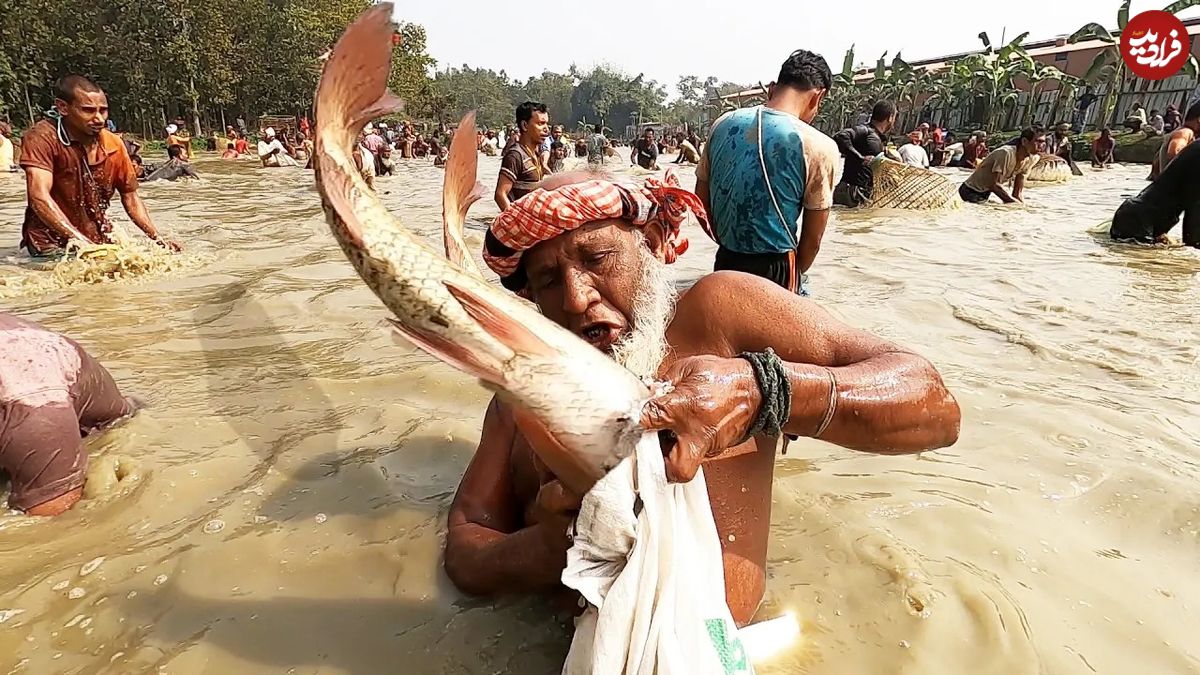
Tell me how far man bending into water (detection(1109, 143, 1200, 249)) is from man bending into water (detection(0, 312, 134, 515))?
9463mm

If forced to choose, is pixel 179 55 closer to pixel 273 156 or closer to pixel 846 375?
pixel 273 156

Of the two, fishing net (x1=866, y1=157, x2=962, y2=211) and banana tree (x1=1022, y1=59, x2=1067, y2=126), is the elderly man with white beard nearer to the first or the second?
fishing net (x1=866, y1=157, x2=962, y2=211)

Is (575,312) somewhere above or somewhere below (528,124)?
below

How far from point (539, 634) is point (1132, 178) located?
20390mm

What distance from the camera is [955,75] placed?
33.1 metres

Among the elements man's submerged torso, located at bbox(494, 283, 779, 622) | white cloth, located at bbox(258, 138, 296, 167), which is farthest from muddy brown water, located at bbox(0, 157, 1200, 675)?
white cloth, located at bbox(258, 138, 296, 167)

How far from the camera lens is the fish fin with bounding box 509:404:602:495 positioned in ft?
3.84

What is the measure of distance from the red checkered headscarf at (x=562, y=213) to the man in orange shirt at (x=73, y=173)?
512 cm

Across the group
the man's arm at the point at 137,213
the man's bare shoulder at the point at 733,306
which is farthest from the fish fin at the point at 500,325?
the man's arm at the point at 137,213

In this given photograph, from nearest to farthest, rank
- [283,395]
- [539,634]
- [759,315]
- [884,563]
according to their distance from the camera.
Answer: [759,315] → [539,634] → [884,563] → [283,395]

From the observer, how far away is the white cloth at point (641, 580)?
1303 mm

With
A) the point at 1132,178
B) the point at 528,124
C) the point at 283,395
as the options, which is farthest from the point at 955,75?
the point at 283,395

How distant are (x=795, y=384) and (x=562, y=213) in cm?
73

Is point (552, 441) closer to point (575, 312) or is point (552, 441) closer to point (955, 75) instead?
point (575, 312)
